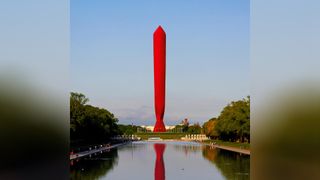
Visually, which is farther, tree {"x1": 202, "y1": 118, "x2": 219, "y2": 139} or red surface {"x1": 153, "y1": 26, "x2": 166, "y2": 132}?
red surface {"x1": 153, "y1": 26, "x2": 166, "y2": 132}

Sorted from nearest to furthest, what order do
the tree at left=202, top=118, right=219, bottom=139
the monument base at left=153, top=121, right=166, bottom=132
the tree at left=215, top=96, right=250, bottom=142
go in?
the tree at left=215, top=96, right=250, bottom=142 < the tree at left=202, top=118, right=219, bottom=139 < the monument base at left=153, top=121, right=166, bottom=132

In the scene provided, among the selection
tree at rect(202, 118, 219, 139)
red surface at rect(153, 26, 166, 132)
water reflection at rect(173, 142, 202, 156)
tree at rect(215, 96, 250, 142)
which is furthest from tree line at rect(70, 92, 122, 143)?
red surface at rect(153, 26, 166, 132)

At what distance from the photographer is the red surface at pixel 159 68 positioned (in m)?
69.8

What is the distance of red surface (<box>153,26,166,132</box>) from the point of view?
69.8 m

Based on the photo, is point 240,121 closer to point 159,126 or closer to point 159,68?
point 159,68

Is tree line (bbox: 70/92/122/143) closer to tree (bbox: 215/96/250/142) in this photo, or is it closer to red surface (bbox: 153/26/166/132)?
tree (bbox: 215/96/250/142)

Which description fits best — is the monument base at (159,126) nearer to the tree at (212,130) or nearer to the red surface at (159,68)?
the red surface at (159,68)

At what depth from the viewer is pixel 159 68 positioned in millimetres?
70125

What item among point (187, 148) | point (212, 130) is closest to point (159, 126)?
point (212, 130)

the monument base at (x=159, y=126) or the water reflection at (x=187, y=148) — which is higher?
the monument base at (x=159, y=126)

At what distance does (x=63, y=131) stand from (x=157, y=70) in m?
63.6

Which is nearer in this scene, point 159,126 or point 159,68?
point 159,68

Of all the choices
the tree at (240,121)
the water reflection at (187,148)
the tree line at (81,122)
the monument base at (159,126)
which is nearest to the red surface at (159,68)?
the monument base at (159,126)

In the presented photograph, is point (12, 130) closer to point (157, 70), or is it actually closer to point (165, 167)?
point (165, 167)
